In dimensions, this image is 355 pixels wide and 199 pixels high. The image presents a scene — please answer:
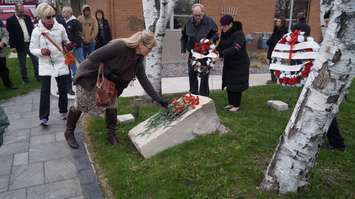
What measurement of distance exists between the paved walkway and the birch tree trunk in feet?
6.22

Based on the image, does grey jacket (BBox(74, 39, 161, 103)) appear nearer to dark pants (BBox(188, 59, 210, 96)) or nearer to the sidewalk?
the sidewalk

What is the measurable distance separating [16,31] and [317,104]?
733 centimetres

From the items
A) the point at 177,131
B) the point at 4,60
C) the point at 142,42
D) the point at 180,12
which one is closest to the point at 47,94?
the point at 142,42

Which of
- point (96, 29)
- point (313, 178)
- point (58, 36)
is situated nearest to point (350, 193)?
point (313, 178)

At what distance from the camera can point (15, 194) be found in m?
3.46

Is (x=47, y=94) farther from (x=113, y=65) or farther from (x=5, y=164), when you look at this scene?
(x=113, y=65)

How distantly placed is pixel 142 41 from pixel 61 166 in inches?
72.6

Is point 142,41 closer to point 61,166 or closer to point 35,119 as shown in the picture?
point 61,166

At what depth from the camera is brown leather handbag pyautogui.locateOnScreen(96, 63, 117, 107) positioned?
3.81m

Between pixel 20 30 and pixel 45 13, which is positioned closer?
pixel 45 13

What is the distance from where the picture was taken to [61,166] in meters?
4.03

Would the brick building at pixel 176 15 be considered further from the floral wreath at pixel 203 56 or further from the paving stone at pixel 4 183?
the paving stone at pixel 4 183

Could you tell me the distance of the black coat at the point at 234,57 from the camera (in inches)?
204

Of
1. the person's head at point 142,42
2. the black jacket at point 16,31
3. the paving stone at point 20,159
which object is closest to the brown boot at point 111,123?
the person's head at point 142,42
